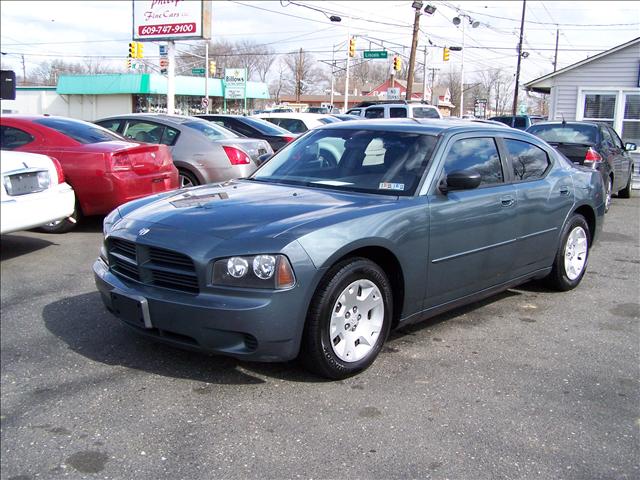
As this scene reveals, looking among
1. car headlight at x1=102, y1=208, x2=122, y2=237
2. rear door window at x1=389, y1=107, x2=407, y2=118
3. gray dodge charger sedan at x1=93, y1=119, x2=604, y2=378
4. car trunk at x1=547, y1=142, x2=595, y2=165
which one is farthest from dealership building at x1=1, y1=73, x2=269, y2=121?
car headlight at x1=102, y1=208, x2=122, y2=237

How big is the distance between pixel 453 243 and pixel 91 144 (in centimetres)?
494

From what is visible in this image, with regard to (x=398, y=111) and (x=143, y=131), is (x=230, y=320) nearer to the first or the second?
(x=143, y=131)

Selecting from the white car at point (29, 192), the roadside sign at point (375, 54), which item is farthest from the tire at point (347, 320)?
the roadside sign at point (375, 54)

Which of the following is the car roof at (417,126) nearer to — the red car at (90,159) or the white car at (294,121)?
the red car at (90,159)

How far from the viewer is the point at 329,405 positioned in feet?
11.1

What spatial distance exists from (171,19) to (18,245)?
1689 cm

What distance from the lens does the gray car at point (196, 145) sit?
882 centimetres

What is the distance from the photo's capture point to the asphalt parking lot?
9.29 feet

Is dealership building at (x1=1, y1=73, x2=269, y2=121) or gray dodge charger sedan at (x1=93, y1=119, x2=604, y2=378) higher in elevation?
dealership building at (x1=1, y1=73, x2=269, y2=121)

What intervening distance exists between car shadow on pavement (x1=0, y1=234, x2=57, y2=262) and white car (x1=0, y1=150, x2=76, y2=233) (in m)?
0.86

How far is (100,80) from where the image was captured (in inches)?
2112

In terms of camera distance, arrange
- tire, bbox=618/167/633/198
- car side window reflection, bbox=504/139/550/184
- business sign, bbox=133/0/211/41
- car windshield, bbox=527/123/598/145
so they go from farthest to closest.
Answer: business sign, bbox=133/0/211/41 < tire, bbox=618/167/633/198 < car windshield, bbox=527/123/598/145 < car side window reflection, bbox=504/139/550/184

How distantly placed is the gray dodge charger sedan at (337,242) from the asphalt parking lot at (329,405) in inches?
11.5

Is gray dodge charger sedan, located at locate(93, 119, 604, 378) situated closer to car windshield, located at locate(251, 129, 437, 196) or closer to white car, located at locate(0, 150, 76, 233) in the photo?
car windshield, located at locate(251, 129, 437, 196)
